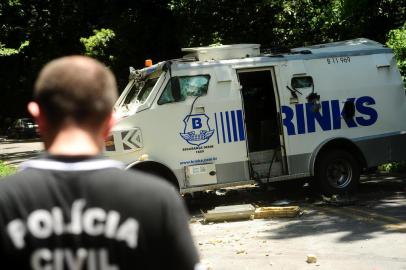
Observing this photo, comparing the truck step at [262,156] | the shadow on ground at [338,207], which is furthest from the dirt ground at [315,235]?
the truck step at [262,156]

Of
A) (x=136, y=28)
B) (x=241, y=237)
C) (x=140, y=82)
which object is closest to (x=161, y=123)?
(x=140, y=82)

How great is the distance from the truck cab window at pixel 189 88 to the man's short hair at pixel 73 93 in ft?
25.9

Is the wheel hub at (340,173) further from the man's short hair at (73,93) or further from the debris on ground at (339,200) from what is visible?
the man's short hair at (73,93)

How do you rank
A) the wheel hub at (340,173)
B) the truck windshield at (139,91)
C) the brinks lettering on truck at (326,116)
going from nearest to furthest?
1. the truck windshield at (139,91)
2. the brinks lettering on truck at (326,116)
3. the wheel hub at (340,173)

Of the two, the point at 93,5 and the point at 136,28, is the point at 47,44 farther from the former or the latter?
the point at 136,28

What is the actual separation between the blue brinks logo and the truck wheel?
86.2 inches

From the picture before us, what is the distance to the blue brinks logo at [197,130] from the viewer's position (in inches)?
388

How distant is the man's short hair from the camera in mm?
1817

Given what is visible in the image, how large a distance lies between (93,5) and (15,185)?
28165 millimetres

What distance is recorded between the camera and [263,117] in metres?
11.4

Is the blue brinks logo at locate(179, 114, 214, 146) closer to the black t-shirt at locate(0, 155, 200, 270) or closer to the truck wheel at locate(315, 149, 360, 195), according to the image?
the truck wheel at locate(315, 149, 360, 195)

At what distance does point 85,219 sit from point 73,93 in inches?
15.1

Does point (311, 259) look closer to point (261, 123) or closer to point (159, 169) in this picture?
point (159, 169)

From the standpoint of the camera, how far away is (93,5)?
2881cm
